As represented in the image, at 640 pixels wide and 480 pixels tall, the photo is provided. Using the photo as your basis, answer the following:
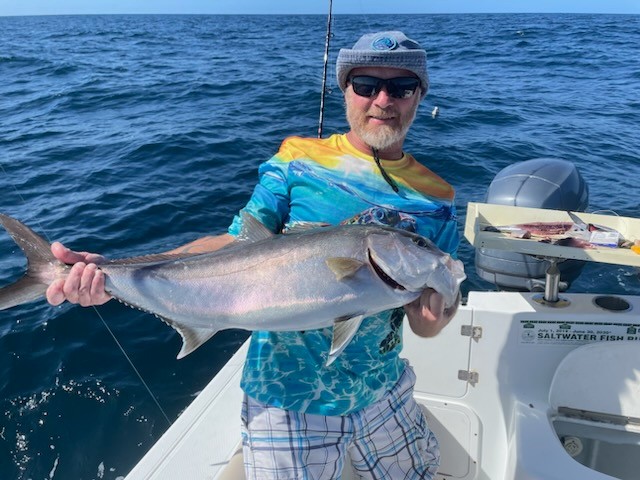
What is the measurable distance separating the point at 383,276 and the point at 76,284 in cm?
134

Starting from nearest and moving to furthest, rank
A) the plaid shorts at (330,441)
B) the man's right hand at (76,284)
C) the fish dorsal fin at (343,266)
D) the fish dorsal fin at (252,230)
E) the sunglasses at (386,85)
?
the fish dorsal fin at (343,266)
the man's right hand at (76,284)
the fish dorsal fin at (252,230)
the plaid shorts at (330,441)
the sunglasses at (386,85)

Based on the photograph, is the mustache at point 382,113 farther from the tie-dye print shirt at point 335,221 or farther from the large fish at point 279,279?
the large fish at point 279,279

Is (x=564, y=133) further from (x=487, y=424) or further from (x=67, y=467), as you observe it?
(x=67, y=467)

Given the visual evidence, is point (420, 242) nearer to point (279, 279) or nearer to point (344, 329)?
point (344, 329)

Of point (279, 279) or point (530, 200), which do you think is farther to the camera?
point (530, 200)

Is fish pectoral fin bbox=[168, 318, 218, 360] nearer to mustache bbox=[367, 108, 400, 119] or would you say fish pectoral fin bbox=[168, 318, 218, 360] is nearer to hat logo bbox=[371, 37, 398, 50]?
mustache bbox=[367, 108, 400, 119]

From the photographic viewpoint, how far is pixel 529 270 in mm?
5090

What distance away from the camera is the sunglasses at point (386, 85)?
265cm

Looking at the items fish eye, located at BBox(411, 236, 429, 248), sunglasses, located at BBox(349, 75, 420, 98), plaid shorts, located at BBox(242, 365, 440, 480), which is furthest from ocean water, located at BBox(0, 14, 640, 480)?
sunglasses, located at BBox(349, 75, 420, 98)

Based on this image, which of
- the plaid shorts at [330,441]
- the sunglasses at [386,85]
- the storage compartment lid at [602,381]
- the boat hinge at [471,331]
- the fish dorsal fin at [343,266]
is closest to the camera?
the fish dorsal fin at [343,266]

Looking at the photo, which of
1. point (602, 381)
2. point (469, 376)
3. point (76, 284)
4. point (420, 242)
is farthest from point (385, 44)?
point (602, 381)

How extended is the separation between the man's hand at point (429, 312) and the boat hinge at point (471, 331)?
1199 millimetres

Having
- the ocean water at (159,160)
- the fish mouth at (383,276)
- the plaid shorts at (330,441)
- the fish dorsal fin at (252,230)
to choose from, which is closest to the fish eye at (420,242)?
the fish mouth at (383,276)

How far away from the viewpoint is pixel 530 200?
17.7 ft
